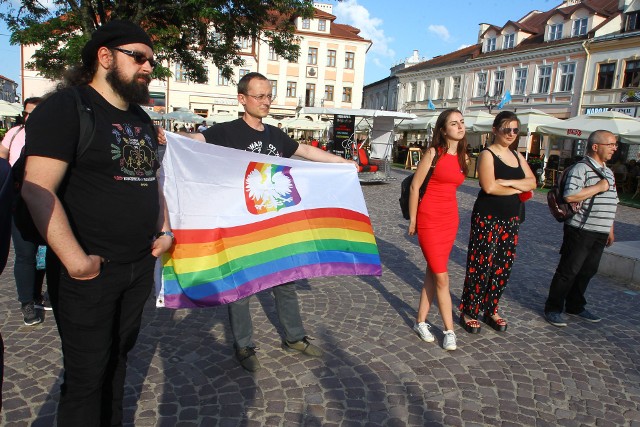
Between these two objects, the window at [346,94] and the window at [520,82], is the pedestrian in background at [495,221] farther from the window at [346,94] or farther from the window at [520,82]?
the window at [346,94]

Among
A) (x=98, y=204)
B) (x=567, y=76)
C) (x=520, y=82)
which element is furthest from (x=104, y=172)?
(x=520, y=82)

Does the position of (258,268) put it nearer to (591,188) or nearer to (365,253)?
(365,253)

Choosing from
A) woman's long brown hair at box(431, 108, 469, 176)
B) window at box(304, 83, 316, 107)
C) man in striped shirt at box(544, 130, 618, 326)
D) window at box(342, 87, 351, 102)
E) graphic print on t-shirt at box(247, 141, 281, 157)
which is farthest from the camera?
window at box(342, 87, 351, 102)

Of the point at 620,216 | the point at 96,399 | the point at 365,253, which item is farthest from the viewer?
the point at 620,216

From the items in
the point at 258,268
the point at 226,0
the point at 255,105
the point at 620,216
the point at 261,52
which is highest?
the point at 261,52

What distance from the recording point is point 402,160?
31.3 m

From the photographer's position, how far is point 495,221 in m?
4.31

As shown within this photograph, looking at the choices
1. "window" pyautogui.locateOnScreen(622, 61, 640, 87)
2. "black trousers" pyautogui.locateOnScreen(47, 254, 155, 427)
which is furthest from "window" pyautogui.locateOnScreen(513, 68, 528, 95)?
"black trousers" pyautogui.locateOnScreen(47, 254, 155, 427)

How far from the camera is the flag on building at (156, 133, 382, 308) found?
3.11 m

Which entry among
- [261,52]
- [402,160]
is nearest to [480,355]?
[402,160]

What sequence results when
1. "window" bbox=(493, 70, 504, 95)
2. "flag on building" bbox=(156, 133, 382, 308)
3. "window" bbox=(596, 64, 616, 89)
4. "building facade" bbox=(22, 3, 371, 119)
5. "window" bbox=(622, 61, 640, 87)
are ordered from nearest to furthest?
"flag on building" bbox=(156, 133, 382, 308) < "window" bbox=(622, 61, 640, 87) < "window" bbox=(596, 64, 616, 89) < "window" bbox=(493, 70, 504, 95) < "building facade" bbox=(22, 3, 371, 119)

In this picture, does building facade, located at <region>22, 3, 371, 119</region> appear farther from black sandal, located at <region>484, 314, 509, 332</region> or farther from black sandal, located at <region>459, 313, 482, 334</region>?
black sandal, located at <region>459, 313, 482, 334</region>

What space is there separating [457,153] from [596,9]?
34.0m

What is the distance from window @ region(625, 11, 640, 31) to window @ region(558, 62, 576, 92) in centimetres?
347
